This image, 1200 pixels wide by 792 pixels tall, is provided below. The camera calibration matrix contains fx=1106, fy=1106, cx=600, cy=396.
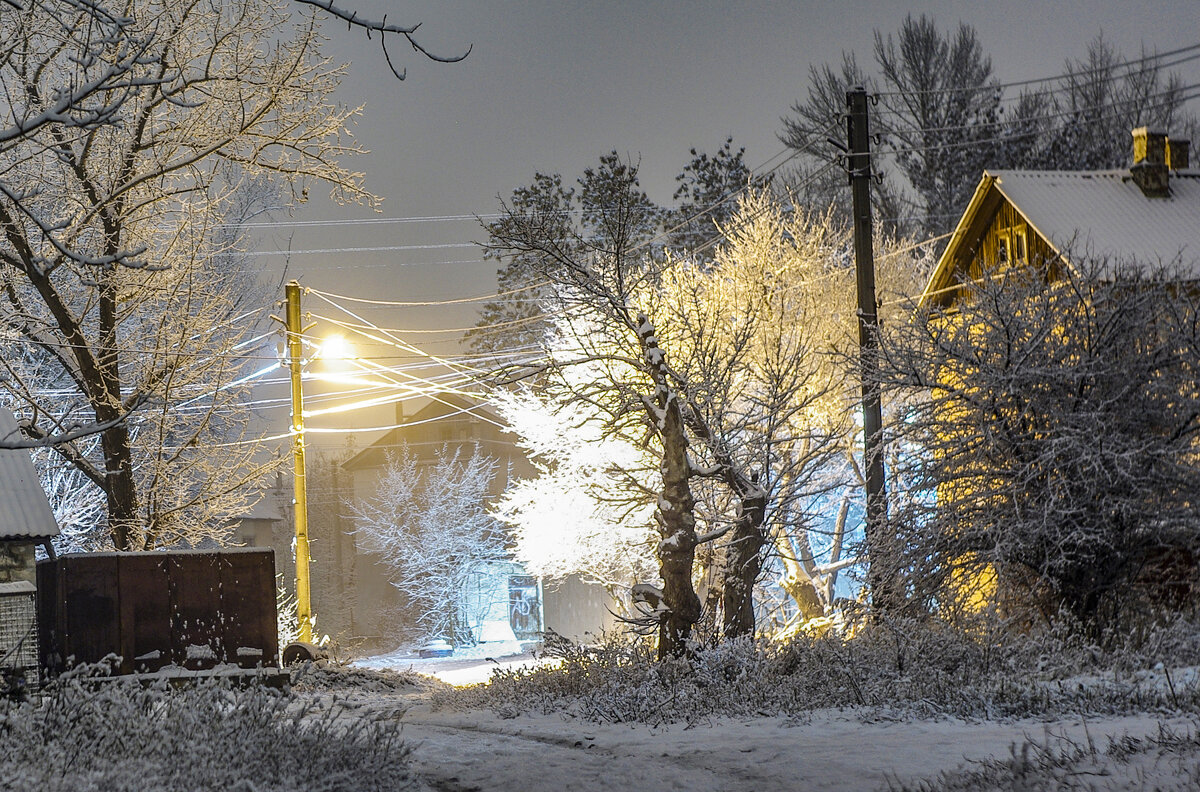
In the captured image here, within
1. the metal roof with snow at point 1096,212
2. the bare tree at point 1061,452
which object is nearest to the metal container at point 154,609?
the bare tree at point 1061,452

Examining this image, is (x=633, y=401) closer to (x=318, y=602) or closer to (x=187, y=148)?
(x=187, y=148)

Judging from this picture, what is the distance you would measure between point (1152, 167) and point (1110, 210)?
181cm

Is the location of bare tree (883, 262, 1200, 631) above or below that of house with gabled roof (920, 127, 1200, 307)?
below

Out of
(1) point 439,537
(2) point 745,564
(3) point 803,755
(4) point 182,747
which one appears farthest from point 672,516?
(1) point 439,537

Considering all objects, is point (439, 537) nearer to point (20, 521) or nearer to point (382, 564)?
point (382, 564)

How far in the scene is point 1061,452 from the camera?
1217 cm

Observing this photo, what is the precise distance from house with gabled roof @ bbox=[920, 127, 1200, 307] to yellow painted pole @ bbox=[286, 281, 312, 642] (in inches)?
525

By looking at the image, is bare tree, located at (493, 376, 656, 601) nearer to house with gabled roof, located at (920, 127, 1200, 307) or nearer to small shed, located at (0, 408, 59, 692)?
house with gabled roof, located at (920, 127, 1200, 307)

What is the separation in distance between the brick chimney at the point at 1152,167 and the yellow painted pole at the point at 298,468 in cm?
1930

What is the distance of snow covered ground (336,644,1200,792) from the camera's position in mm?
5840

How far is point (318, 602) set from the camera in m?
49.6

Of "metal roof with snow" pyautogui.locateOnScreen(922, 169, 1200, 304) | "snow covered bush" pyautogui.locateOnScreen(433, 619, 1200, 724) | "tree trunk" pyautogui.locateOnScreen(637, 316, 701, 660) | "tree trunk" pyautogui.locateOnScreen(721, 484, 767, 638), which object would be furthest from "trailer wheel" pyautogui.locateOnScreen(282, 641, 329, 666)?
"metal roof with snow" pyautogui.locateOnScreen(922, 169, 1200, 304)

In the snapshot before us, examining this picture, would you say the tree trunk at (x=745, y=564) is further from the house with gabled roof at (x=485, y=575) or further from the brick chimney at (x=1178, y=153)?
the house with gabled roof at (x=485, y=575)

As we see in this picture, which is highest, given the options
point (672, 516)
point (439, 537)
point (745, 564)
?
point (672, 516)
